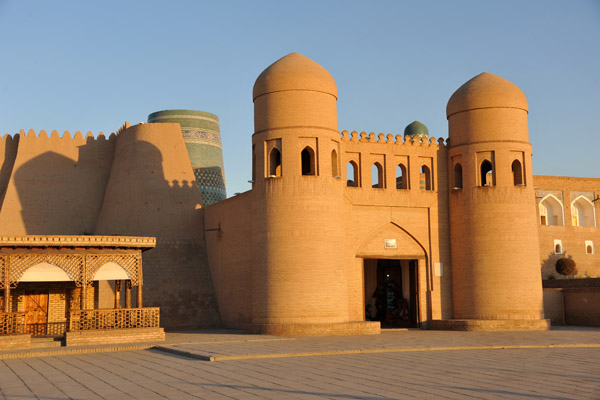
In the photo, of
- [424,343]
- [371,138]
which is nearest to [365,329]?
[424,343]

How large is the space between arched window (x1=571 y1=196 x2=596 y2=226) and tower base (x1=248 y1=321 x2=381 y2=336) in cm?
1537

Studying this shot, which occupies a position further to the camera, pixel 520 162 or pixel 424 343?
pixel 520 162

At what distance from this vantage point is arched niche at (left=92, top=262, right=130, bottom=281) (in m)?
16.8

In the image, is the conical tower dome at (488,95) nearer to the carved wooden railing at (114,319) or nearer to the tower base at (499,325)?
the tower base at (499,325)

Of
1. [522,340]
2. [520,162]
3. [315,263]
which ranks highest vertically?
[520,162]

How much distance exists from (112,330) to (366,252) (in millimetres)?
7705

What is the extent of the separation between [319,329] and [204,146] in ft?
64.4

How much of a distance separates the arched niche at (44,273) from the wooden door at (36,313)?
344cm

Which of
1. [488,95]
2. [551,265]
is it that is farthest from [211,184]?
[488,95]

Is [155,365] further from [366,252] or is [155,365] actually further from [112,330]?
[366,252]

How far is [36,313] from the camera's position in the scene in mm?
19500

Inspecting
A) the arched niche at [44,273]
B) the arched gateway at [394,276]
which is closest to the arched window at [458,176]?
the arched gateway at [394,276]

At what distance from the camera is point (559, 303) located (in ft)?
74.1

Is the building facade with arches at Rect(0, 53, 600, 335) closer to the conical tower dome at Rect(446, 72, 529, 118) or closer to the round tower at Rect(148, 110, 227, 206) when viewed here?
the conical tower dome at Rect(446, 72, 529, 118)
